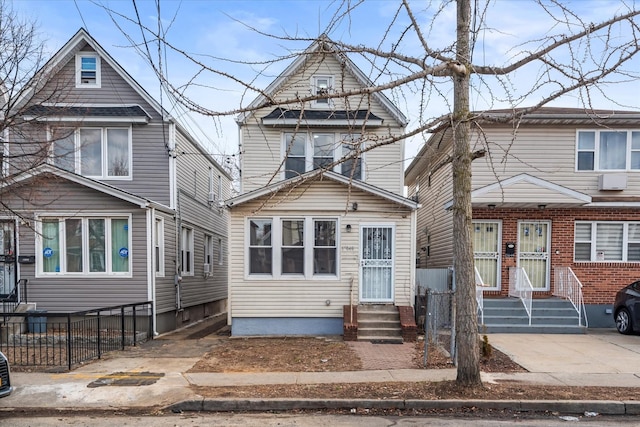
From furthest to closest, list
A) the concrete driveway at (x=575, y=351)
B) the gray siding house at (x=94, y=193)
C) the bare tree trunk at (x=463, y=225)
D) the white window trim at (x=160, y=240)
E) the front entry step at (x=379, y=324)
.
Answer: the white window trim at (x=160, y=240) → the gray siding house at (x=94, y=193) → the front entry step at (x=379, y=324) → the concrete driveway at (x=575, y=351) → the bare tree trunk at (x=463, y=225)

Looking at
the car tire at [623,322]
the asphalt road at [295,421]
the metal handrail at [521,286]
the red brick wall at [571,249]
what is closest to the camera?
the asphalt road at [295,421]

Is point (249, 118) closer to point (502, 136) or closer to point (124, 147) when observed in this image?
point (124, 147)

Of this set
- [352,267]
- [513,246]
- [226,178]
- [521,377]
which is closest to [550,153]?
[513,246]

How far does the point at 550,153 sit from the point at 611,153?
6.05ft

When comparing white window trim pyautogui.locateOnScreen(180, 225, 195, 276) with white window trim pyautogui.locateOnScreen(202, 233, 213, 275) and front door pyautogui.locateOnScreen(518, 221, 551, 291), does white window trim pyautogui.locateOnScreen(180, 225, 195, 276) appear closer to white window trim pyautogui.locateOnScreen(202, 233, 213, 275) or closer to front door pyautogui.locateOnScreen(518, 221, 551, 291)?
white window trim pyautogui.locateOnScreen(202, 233, 213, 275)

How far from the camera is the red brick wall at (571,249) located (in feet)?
39.2

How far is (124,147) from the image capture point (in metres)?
12.0

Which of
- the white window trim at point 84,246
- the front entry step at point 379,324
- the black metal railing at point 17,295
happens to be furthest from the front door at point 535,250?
the black metal railing at point 17,295

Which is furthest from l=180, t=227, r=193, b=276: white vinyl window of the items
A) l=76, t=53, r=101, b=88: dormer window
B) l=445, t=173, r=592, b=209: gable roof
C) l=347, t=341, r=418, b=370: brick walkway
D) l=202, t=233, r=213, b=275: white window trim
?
l=445, t=173, r=592, b=209: gable roof

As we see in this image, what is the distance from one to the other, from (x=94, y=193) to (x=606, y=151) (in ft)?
49.5

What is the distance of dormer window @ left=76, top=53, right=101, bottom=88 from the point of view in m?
12.1

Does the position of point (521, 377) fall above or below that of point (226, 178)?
below

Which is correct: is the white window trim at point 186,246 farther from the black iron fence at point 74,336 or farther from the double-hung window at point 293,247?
the double-hung window at point 293,247

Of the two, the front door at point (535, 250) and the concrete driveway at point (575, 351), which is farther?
the front door at point (535, 250)
